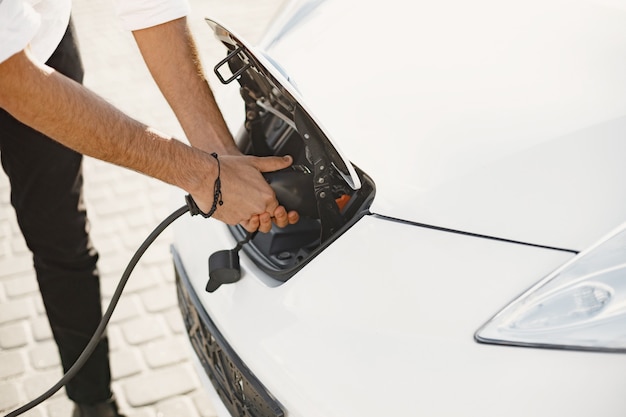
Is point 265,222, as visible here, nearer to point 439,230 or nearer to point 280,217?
point 280,217

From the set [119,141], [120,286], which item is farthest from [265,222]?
[120,286]

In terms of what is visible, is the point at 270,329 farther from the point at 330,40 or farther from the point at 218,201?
the point at 330,40

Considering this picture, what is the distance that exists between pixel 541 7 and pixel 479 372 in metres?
0.88

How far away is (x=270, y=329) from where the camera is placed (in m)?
1.54

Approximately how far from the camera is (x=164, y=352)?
106 inches

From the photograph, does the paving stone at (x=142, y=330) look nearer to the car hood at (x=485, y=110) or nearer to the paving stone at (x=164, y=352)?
the paving stone at (x=164, y=352)

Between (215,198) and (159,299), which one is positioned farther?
(159,299)

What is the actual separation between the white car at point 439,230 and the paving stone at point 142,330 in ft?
3.13

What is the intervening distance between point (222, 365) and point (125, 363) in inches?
38.8

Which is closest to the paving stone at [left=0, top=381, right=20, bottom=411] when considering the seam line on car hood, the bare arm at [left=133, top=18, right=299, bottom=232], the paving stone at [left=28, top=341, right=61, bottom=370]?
the paving stone at [left=28, top=341, right=61, bottom=370]

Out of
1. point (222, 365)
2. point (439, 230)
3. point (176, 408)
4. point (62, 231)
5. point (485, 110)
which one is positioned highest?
point (485, 110)

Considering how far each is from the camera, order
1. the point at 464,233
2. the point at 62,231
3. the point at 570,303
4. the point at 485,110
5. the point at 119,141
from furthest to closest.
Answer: the point at 62,231, the point at 119,141, the point at 485,110, the point at 464,233, the point at 570,303

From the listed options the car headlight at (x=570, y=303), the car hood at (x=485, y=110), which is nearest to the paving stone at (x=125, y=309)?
the car hood at (x=485, y=110)

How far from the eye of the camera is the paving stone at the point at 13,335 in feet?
8.96
